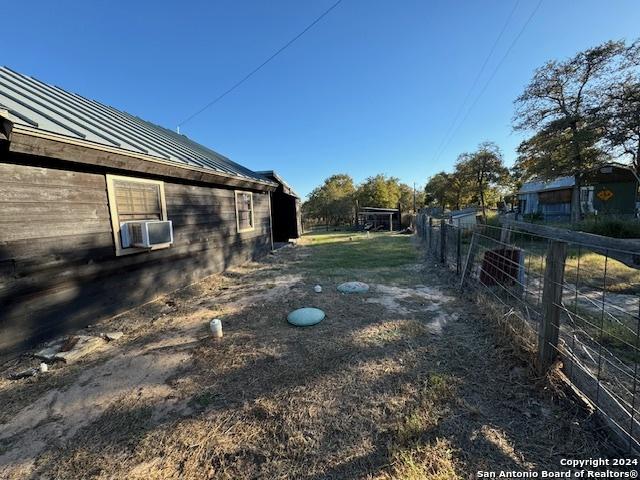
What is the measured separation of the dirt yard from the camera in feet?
5.45

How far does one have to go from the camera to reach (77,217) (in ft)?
11.8

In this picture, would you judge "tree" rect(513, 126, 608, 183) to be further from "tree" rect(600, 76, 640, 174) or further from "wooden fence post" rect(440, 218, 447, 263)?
"wooden fence post" rect(440, 218, 447, 263)

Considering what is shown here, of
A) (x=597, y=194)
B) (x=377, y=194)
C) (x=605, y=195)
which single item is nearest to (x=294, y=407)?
(x=605, y=195)

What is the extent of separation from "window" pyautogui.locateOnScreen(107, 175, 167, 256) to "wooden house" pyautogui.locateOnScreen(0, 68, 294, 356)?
2 centimetres

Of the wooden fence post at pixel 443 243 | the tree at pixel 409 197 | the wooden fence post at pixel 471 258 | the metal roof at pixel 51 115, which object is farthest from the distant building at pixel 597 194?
the metal roof at pixel 51 115

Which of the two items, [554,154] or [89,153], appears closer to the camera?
[89,153]

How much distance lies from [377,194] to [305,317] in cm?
2942

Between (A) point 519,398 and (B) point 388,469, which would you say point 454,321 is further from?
(B) point 388,469

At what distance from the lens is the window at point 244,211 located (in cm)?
786

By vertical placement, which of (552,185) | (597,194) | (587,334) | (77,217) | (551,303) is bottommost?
(587,334)

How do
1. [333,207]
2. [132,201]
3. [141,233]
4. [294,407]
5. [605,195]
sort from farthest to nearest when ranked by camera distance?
[333,207]
[605,195]
[132,201]
[141,233]
[294,407]

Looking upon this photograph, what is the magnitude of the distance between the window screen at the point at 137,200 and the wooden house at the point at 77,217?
0.05 ft

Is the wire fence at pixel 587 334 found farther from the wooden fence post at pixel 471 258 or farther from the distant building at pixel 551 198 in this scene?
the distant building at pixel 551 198

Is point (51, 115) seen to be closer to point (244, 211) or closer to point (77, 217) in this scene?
point (77, 217)
